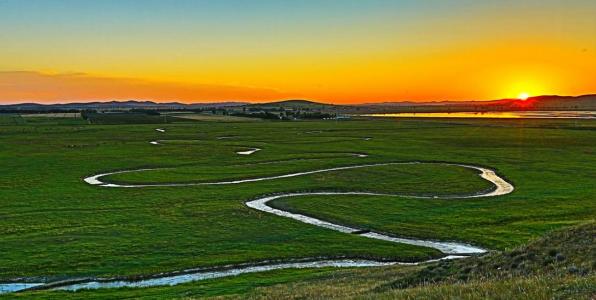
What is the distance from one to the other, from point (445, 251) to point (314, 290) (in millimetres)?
15706

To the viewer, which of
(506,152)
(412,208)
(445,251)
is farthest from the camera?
(506,152)

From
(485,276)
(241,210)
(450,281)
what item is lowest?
(241,210)

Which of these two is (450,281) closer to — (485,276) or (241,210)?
(485,276)

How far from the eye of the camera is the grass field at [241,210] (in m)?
34.2

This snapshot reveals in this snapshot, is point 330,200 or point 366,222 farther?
point 330,200

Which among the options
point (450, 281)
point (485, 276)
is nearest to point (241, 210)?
point (450, 281)

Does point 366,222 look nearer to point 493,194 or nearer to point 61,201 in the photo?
point 493,194

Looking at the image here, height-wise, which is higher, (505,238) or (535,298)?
(535,298)

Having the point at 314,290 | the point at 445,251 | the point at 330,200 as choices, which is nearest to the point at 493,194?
the point at 330,200

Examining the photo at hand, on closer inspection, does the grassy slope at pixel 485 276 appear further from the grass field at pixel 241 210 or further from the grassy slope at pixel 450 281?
the grass field at pixel 241 210

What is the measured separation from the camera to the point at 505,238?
37.4 metres

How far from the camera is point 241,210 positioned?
4709 centimetres

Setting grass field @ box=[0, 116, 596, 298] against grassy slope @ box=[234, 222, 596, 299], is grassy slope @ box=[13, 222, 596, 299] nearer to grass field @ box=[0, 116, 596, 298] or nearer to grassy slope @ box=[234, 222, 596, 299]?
grassy slope @ box=[234, 222, 596, 299]

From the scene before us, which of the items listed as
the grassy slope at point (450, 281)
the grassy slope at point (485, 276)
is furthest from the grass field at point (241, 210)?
the grassy slope at point (485, 276)
